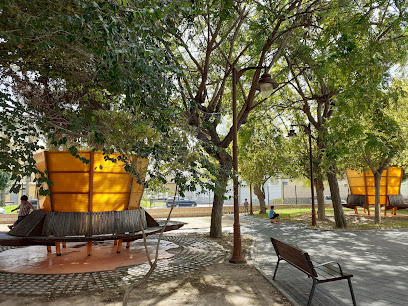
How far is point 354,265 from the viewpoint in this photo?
27.3 feet

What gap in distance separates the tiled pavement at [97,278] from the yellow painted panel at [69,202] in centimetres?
239

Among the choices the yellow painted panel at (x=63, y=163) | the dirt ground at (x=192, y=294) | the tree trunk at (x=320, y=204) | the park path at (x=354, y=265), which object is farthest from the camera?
the tree trunk at (x=320, y=204)

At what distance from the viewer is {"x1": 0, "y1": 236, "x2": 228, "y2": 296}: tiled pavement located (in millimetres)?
6531

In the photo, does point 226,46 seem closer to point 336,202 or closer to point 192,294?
point 336,202

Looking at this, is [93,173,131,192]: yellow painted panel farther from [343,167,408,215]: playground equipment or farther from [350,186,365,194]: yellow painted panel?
[350,186,365,194]: yellow painted panel

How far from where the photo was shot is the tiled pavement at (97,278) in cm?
653

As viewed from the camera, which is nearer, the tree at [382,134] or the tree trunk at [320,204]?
the tree at [382,134]

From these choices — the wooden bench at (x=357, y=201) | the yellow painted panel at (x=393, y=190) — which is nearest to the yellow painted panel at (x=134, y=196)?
the wooden bench at (x=357, y=201)

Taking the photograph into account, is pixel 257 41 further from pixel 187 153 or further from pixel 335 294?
pixel 335 294

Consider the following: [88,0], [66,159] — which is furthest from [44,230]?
[88,0]

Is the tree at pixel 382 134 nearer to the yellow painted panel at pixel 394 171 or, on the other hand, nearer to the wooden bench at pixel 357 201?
the yellow painted panel at pixel 394 171

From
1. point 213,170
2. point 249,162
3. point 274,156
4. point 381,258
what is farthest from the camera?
point 249,162

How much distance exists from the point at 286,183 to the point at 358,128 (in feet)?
149

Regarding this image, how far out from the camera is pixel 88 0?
4.19 m
